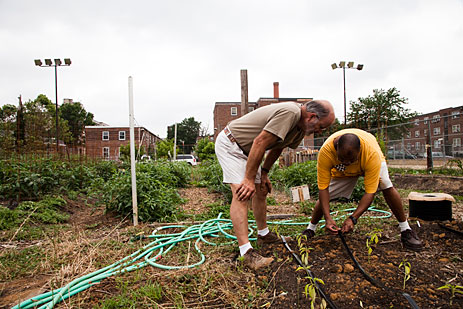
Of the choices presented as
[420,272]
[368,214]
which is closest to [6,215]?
[420,272]

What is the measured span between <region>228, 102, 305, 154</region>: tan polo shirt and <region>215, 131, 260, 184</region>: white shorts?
0.22ft

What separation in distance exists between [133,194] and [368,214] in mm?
3131

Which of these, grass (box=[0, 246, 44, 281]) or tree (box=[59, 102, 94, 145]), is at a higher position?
tree (box=[59, 102, 94, 145])

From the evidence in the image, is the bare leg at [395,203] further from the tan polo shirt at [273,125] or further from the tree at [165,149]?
the tree at [165,149]

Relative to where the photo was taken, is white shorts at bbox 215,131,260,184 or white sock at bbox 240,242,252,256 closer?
white sock at bbox 240,242,252,256

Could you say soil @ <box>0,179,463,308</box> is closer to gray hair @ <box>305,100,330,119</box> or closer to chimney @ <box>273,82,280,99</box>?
gray hair @ <box>305,100,330,119</box>

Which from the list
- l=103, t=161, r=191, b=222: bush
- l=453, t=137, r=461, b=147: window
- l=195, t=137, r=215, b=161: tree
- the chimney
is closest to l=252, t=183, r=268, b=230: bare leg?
l=103, t=161, r=191, b=222: bush

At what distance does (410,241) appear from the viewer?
232cm

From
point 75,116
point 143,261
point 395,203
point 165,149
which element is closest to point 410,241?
point 395,203

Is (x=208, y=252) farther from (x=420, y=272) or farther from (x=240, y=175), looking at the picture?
(x=420, y=272)

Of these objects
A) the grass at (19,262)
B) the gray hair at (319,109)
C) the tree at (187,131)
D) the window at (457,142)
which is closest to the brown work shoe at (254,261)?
the gray hair at (319,109)

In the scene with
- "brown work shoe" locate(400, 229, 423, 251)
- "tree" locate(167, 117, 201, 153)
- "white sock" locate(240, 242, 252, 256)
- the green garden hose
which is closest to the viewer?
the green garden hose

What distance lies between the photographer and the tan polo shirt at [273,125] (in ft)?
6.37

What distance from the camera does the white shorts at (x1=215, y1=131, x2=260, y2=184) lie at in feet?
7.13
